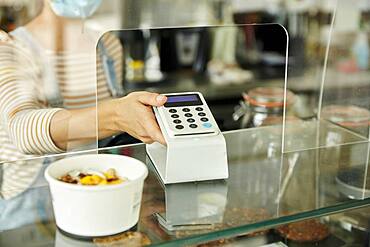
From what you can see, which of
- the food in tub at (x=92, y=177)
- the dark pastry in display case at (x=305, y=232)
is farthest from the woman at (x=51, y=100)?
the dark pastry in display case at (x=305, y=232)

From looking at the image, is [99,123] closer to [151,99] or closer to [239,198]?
[151,99]

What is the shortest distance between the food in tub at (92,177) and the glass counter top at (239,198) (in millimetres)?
54

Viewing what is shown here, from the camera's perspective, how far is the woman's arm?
82 centimetres

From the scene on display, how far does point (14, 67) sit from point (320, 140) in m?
0.48

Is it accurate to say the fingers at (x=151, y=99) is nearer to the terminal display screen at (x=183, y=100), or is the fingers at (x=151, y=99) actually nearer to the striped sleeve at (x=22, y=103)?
the terminal display screen at (x=183, y=100)

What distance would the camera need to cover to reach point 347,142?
945 millimetres

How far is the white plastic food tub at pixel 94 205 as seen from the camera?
0.60 m

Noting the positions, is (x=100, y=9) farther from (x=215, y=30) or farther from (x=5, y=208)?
(x=215, y=30)

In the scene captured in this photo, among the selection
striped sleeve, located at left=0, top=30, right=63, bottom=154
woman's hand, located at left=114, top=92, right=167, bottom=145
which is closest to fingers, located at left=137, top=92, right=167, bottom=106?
woman's hand, located at left=114, top=92, right=167, bottom=145

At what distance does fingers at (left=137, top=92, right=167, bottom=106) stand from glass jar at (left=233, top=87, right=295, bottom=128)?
34 cm

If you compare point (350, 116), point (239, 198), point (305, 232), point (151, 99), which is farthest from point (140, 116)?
point (350, 116)

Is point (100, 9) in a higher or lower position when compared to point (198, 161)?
higher

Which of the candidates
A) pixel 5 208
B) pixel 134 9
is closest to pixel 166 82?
pixel 134 9

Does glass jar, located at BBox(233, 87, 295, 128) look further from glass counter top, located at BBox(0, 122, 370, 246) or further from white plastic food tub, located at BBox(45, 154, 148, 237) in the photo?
white plastic food tub, located at BBox(45, 154, 148, 237)
